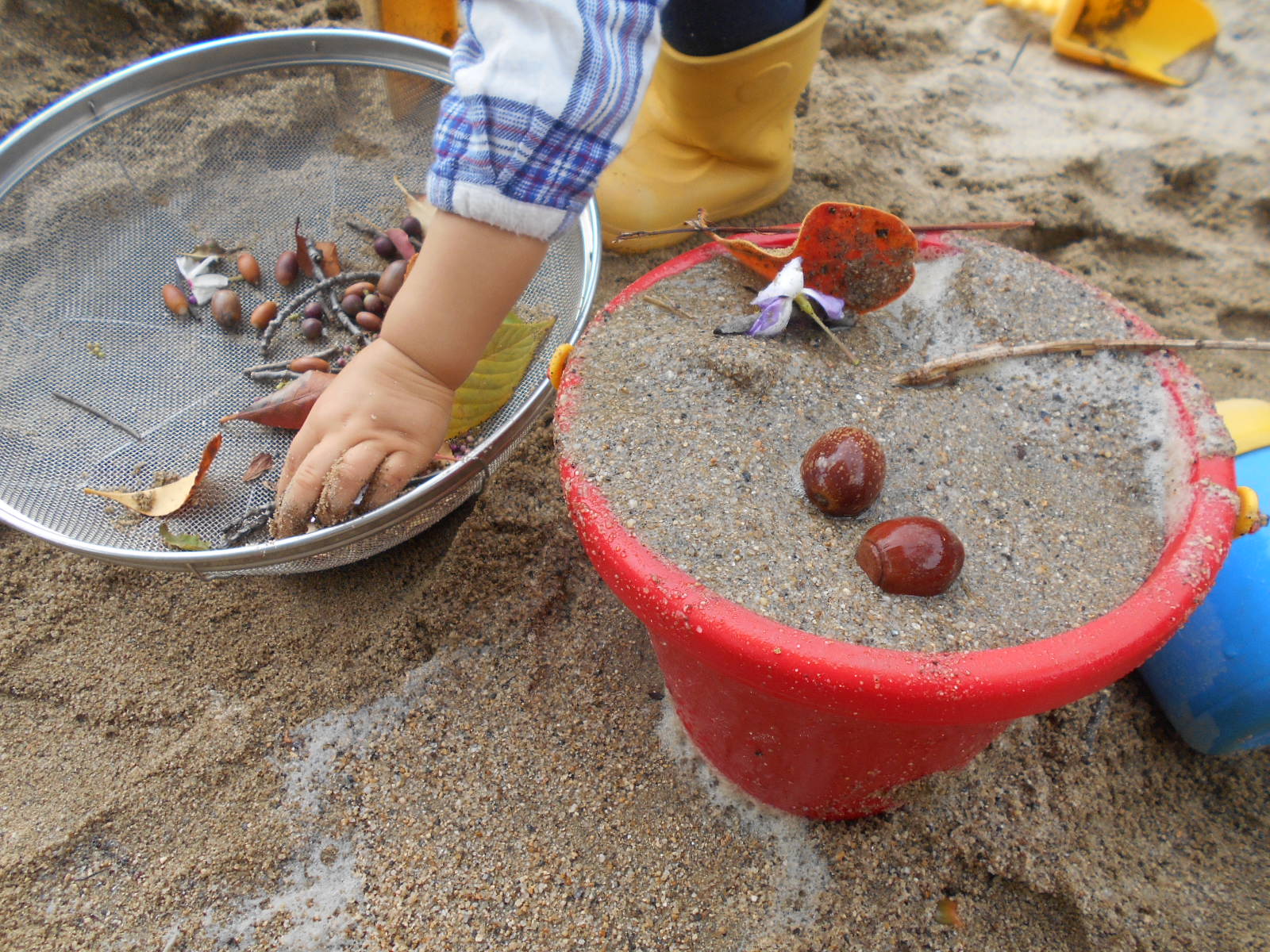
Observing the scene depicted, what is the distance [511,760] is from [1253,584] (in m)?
1.03

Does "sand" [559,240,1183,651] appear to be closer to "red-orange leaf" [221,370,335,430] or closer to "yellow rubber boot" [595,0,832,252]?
"red-orange leaf" [221,370,335,430]

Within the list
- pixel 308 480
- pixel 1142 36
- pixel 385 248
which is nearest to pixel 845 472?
pixel 308 480

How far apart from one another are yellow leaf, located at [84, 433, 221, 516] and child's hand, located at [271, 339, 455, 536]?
35cm

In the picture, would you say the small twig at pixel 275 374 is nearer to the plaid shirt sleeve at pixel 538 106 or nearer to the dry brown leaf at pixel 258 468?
the dry brown leaf at pixel 258 468

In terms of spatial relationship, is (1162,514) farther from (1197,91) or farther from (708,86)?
(1197,91)

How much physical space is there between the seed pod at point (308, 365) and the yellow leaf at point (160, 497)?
0.73 ft

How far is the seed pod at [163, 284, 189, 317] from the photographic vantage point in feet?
5.23

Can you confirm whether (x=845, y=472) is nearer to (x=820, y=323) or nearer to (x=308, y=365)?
(x=820, y=323)

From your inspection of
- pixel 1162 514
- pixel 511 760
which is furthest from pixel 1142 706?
pixel 511 760

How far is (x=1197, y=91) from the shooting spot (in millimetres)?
2342

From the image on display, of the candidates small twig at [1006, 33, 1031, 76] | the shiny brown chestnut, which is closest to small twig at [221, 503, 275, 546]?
the shiny brown chestnut

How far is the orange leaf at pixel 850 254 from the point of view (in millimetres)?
935

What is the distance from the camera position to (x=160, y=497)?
130 centimetres

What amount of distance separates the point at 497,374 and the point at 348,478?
0.42 m
